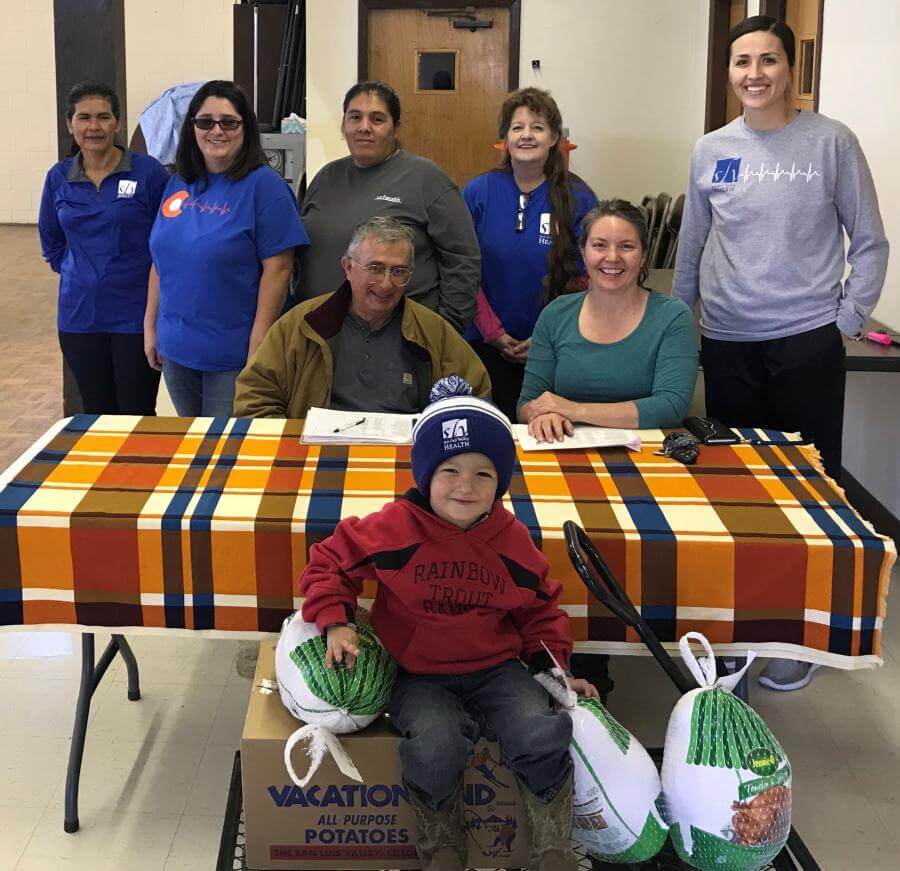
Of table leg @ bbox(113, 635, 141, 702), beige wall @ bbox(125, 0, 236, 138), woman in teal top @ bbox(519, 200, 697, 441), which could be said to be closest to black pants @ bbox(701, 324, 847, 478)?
woman in teal top @ bbox(519, 200, 697, 441)

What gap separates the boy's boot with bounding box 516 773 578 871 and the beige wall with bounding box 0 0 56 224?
10.1m

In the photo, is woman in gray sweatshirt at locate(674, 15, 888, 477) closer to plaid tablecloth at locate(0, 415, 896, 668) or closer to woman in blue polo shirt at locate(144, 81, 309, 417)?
plaid tablecloth at locate(0, 415, 896, 668)

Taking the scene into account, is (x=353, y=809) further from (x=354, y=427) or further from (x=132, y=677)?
(x=132, y=677)

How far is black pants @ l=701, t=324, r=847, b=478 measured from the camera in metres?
2.82

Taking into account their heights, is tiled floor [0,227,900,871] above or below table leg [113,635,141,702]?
below

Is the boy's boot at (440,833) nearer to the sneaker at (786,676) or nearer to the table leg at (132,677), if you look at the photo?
the table leg at (132,677)

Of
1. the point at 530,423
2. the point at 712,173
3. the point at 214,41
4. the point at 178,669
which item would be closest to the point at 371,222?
the point at 530,423

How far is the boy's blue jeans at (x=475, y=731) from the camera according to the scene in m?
1.70

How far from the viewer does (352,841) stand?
1.79 metres

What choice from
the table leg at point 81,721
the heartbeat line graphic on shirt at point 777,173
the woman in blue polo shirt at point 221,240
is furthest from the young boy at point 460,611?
the woman in blue polo shirt at point 221,240

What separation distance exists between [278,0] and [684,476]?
219 inches

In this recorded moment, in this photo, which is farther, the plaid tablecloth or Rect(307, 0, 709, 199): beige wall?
Rect(307, 0, 709, 199): beige wall

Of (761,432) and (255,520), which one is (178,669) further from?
(761,432)

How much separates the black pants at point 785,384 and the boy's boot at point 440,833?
1.56 m
